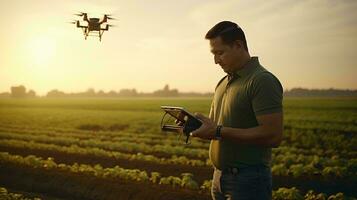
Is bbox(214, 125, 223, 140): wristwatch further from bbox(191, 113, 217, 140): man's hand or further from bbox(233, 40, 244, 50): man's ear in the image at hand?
bbox(233, 40, 244, 50): man's ear

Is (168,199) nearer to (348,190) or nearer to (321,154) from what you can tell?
(348,190)

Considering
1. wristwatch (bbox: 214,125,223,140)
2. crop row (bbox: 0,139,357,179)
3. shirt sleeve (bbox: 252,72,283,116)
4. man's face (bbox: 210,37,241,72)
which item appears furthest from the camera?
crop row (bbox: 0,139,357,179)

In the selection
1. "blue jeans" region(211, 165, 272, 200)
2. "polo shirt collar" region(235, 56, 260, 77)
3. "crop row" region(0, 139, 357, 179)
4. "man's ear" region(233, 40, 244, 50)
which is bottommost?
"crop row" region(0, 139, 357, 179)

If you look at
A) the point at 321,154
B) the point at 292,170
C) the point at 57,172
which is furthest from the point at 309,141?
the point at 57,172

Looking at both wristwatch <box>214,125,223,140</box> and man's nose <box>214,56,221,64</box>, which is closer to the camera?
wristwatch <box>214,125,223,140</box>

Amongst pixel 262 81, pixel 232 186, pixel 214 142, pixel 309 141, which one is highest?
pixel 262 81

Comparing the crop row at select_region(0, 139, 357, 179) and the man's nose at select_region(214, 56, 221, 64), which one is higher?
the man's nose at select_region(214, 56, 221, 64)

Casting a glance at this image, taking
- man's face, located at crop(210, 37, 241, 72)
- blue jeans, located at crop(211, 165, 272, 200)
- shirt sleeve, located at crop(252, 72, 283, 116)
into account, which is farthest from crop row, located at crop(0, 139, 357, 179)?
shirt sleeve, located at crop(252, 72, 283, 116)

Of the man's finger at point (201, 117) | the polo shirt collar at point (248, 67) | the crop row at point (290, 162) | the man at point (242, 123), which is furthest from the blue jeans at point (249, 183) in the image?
the crop row at point (290, 162)
